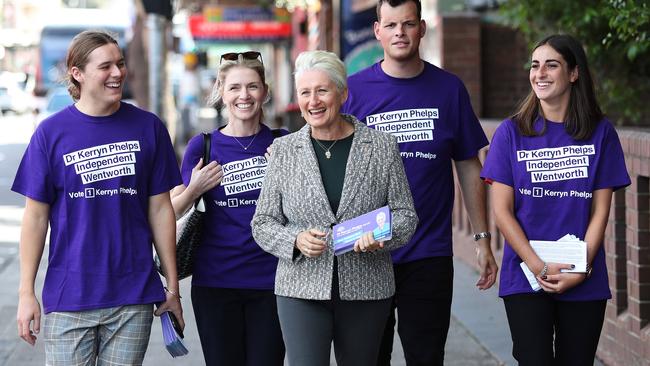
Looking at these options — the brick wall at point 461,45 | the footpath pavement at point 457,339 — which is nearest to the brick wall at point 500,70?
the brick wall at point 461,45

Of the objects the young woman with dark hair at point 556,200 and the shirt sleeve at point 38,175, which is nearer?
the shirt sleeve at point 38,175

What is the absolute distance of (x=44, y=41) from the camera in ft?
125

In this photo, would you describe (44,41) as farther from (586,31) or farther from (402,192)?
(402,192)

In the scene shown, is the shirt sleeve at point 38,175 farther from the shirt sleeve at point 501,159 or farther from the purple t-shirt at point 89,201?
the shirt sleeve at point 501,159

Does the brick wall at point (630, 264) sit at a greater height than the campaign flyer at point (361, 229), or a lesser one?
lesser

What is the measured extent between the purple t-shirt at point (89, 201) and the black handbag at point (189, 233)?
0.56m

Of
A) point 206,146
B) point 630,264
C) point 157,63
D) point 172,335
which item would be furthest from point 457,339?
point 157,63

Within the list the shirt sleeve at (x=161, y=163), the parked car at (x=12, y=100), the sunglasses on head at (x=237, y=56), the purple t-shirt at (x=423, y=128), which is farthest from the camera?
the parked car at (x=12, y=100)

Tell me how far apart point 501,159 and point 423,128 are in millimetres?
671

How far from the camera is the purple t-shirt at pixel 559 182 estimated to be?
4.88 m

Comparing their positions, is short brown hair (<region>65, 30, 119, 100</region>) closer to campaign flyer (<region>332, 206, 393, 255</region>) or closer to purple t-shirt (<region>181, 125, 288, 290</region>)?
purple t-shirt (<region>181, 125, 288, 290</region>)

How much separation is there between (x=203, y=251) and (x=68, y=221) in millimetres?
884

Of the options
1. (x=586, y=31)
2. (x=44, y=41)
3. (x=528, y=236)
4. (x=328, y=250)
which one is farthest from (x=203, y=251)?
(x=44, y=41)

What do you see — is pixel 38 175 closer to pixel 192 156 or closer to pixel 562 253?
pixel 192 156
